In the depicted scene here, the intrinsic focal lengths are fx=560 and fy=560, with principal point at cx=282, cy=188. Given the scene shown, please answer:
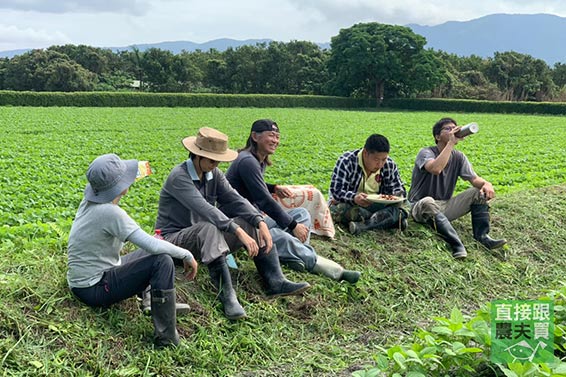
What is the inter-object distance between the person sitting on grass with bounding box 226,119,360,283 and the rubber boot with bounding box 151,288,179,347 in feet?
4.72

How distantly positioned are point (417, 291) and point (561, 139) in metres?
19.5

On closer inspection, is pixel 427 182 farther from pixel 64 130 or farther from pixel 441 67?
pixel 441 67

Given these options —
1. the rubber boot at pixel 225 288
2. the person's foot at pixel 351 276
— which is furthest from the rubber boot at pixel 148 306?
the person's foot at pixel 351 276

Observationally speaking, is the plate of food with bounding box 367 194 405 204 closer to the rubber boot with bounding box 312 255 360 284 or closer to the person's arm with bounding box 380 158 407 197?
the person's arm with bounding box 380 158 407 197

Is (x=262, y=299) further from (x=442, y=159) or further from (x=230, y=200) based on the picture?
(x=442, y=159)

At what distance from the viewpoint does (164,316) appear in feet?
12.3

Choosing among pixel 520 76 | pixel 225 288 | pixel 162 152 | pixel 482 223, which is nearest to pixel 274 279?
pixel 225 288

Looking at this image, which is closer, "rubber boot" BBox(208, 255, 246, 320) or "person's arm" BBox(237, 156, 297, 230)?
"rubber boot" BBox(208, 255, 246, 320)

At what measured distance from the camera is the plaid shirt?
6.03 m

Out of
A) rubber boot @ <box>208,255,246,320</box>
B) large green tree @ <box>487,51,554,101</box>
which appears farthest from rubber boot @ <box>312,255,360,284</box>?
large green tree @ <box>487,51,554,101</box>

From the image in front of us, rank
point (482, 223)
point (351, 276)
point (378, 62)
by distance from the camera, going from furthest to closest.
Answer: point (378, 62)
point (482, 223)
point (351, 276)

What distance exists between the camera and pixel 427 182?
650 centimetres

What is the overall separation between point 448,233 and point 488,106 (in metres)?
41.6

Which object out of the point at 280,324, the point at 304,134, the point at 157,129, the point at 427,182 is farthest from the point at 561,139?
the point at 280,324
